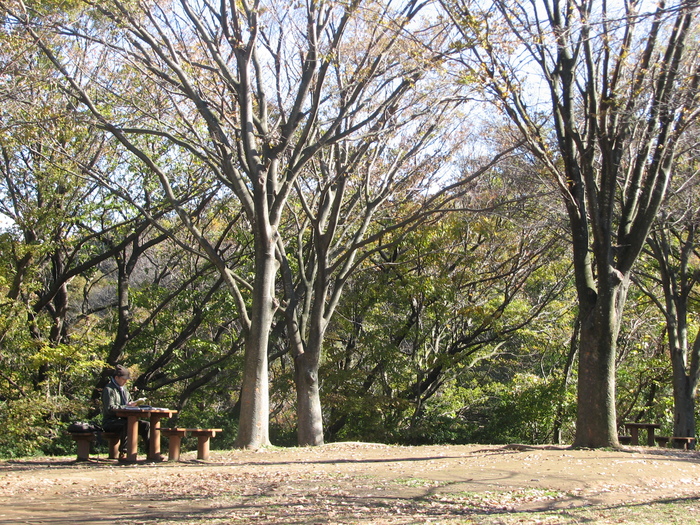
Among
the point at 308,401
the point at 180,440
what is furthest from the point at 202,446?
the point at 308,401

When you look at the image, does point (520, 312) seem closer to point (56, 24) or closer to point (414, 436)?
point (414, 436)

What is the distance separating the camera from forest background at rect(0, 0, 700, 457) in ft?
36.6

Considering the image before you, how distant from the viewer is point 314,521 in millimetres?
5305

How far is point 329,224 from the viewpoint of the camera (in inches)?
538

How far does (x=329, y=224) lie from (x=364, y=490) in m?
7.66

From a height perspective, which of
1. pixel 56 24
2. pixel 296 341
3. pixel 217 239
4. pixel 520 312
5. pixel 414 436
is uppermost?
pixel 56 24

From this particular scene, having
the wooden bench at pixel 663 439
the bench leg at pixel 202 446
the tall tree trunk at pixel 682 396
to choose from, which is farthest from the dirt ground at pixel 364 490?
the tall tree trunk at pixel 682 396

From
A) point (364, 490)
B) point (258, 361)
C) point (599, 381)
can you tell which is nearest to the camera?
point (364, 490)

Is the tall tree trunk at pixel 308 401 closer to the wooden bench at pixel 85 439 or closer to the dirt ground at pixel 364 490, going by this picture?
the dirt ground at pixel 364 490

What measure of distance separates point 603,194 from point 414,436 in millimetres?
11879

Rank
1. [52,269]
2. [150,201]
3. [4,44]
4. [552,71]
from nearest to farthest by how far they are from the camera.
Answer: [552,71]
[4,44]
[150,201]
[52,269]

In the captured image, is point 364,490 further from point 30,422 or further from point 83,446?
point 30,422

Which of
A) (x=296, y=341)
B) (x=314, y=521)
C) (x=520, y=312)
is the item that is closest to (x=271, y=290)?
(x=296, y=341)

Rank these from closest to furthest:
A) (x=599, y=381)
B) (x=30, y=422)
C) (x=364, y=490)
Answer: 1. (x=364, y=490)
2. (x=599, y=381)
3. (x=30, y=422)
